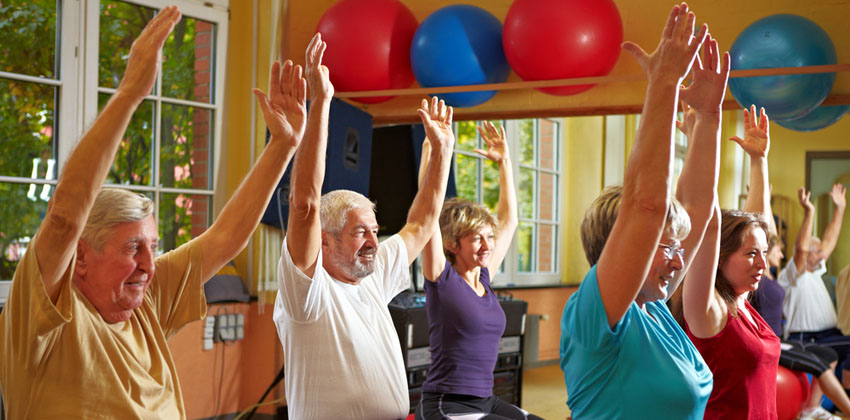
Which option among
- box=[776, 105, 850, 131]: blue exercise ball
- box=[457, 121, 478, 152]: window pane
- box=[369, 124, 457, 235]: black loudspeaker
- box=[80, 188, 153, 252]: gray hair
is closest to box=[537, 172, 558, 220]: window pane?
box=[457, 121, 478, 152]: window pane

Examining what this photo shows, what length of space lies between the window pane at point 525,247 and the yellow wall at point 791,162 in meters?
3.07

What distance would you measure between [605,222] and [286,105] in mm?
771

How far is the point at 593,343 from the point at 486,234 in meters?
1.66

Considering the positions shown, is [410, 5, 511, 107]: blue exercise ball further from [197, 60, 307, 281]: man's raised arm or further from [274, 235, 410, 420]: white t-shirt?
[197, 60, 307, 281]: man's raised arm

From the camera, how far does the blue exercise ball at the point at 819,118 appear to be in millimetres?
4195

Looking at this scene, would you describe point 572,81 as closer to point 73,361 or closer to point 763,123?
point 763,123

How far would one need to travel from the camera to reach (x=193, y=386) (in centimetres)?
461

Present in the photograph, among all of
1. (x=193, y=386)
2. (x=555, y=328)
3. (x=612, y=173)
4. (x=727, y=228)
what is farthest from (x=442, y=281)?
(x=612, y=173)

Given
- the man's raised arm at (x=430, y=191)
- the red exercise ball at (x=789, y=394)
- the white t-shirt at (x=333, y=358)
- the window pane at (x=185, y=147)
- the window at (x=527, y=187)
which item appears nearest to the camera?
the white t-shirt at (x=333, y=358)

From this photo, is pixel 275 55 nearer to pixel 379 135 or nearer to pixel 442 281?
pixel 379 135

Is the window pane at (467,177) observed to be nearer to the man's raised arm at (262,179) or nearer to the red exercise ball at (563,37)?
the red exercise ball at (563,37)

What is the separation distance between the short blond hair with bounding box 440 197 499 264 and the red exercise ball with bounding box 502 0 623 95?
1024mm

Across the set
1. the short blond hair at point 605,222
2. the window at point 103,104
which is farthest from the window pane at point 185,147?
the short blond hair at point 605,222

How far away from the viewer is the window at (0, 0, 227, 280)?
4008mm
